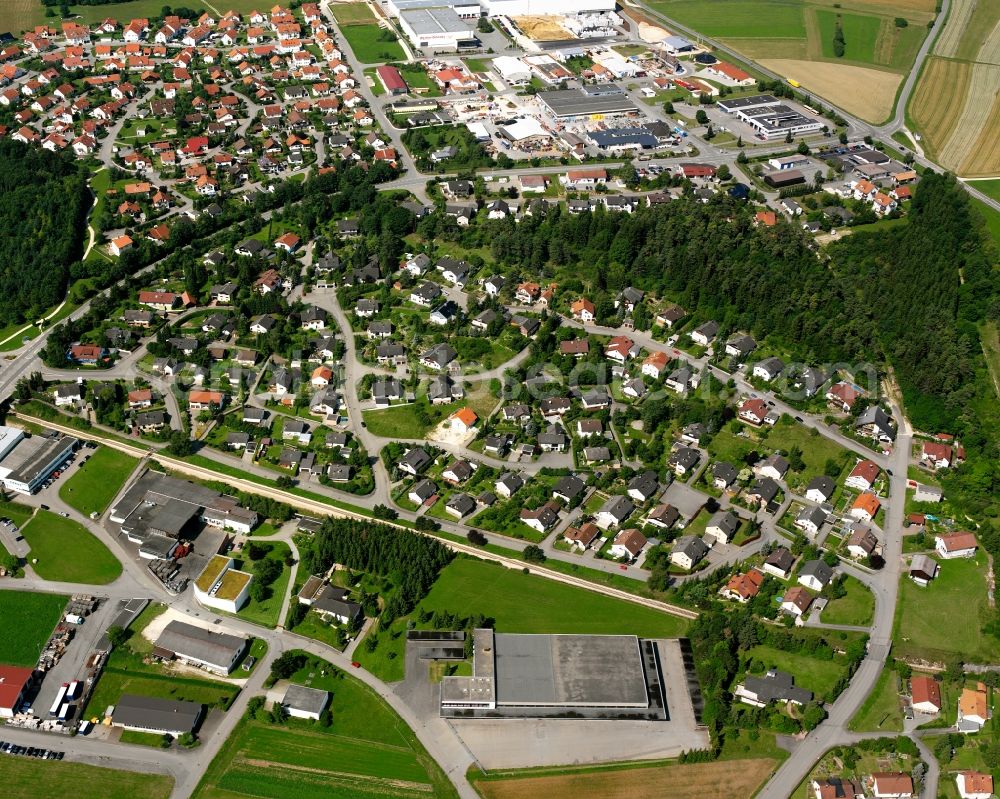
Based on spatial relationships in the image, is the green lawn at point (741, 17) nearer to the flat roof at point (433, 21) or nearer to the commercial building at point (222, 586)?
the flat roof at point (433, 21)

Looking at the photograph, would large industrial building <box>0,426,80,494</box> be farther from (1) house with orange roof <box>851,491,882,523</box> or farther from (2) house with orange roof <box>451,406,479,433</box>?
(1) house with orange roof <box>851,491,882,523</box>

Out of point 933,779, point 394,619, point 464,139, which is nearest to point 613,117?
point 464,139

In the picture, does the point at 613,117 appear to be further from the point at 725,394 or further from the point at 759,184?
the point at 725,394

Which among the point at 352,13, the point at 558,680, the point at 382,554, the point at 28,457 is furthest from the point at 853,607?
the point at 352,13

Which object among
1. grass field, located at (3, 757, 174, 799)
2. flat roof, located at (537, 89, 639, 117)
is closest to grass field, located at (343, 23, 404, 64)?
flat roof, located at (537, 89, 639, 117)

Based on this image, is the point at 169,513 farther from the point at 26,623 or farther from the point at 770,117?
the point at 770,117

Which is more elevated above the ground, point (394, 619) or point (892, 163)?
point (892, 163)
